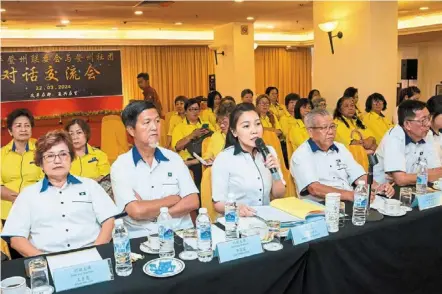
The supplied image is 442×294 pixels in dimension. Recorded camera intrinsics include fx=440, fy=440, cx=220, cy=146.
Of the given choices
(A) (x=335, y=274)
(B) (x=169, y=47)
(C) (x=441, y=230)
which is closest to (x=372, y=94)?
(C) (x=441, y=230)

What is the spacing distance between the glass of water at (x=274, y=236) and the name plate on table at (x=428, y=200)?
2.46 ft

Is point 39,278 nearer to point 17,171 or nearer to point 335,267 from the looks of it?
point 335,267

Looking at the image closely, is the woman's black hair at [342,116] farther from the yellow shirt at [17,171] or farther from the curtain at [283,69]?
the curtain at [283,69]

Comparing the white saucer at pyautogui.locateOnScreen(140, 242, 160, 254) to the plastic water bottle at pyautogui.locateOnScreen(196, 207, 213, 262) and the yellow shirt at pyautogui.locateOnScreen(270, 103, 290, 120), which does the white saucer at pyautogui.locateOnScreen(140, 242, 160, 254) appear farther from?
the yellow shirt at pyautogui.locateOnScreen(270, 103, 290, 120)

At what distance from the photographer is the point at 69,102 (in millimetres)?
9945

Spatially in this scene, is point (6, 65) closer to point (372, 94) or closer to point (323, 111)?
point (372, 94)

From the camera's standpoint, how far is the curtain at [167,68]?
1037 cm

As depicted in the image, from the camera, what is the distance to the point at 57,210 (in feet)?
6.44

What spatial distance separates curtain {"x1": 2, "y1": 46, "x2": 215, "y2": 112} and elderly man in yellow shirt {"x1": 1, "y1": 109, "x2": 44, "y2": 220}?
7.10 metres

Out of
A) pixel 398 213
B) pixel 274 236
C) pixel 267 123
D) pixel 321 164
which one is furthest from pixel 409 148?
pixel 267 123

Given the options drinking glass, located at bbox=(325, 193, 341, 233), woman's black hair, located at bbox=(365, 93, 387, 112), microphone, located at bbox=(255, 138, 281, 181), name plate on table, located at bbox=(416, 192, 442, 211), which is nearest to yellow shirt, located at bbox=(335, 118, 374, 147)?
woman's black hair, located at bbox=(365, 93, 387, 112)

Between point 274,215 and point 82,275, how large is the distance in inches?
36.0

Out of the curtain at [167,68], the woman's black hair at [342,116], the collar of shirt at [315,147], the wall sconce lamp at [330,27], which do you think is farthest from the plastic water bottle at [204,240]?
the curtain at [167,68]

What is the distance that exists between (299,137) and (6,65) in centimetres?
742
